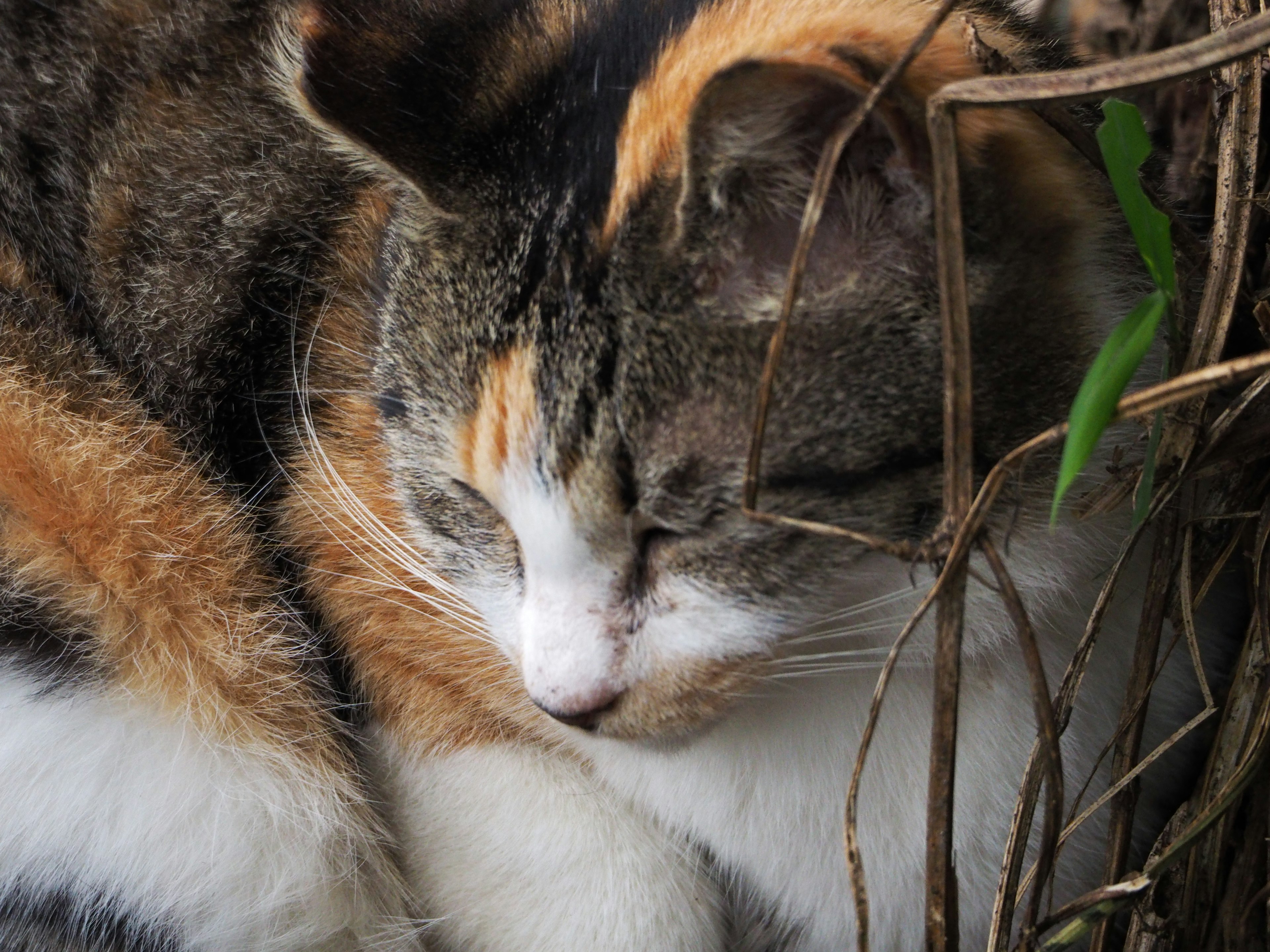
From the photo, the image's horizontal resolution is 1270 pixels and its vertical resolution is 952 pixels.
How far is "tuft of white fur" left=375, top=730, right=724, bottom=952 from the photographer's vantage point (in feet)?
5.25

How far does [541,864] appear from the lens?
5.32 ft

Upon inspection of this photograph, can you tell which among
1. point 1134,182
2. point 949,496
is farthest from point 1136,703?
point 1134,182

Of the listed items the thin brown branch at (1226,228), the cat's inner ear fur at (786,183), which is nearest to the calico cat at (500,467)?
the cat's inner ear fur at (786,183)

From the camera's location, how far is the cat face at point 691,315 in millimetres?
1054

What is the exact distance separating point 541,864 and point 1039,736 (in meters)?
0.79

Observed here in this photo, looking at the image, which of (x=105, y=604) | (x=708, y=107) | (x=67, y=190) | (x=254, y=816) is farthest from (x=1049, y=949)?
(x=67, y=190)

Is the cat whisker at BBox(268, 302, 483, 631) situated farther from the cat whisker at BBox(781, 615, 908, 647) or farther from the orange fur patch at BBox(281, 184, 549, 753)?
the cat whisker at BBox(781, 615, 908, 647)

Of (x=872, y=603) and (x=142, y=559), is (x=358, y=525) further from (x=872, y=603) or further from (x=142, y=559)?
(x=872, y=603)

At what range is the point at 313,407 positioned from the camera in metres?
1.79

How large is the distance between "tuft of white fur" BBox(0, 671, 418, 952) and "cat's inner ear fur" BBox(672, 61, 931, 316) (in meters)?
0.99

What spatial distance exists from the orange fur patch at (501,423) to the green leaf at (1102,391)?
51 cm

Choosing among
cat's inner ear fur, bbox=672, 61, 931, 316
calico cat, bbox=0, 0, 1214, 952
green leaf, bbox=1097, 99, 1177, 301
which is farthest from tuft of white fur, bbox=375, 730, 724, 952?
green leaf, bbox=1097, 99, 1177, 301

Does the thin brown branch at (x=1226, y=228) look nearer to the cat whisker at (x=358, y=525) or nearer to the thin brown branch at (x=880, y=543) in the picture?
the thin brown branch at (x=880, y=543)

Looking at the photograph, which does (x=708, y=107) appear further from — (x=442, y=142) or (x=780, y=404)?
(x=442, y=142)
